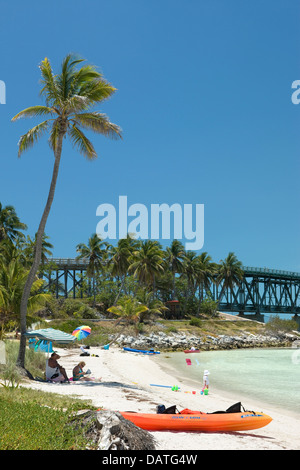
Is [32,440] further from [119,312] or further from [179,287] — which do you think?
[179,287]

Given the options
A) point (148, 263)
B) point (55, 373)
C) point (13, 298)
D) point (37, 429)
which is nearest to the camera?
point (37, 429)

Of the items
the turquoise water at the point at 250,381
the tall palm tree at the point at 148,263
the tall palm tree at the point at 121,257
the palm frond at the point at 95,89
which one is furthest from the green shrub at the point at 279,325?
the palm frond at the point at 95,89

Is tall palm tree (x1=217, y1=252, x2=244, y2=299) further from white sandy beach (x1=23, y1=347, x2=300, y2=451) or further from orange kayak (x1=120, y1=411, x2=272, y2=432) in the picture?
orange kayak (x1=120, y1=411, x2=272, y2=432)

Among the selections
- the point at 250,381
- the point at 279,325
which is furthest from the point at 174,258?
the point at 250,381

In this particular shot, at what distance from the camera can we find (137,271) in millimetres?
61906

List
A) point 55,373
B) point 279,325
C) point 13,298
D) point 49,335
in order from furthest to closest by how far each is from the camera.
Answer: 1. point 279,325
2. point 13,298
3. point 49,335
4. point 55,373

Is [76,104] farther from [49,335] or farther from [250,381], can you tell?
[250,381]

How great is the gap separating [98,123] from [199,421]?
1366 cm

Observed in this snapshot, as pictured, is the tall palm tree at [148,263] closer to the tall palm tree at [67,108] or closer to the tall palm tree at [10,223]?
the tall palm tree at [10,223]

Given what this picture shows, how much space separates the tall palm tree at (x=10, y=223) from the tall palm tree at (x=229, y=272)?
4328 centimetres

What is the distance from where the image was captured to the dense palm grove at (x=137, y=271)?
186 ft

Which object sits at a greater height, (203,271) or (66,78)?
(66,78)

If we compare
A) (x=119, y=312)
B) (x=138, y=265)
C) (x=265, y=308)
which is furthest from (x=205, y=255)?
(x=119, y=312)

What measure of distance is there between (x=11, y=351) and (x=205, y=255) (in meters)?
66.6
